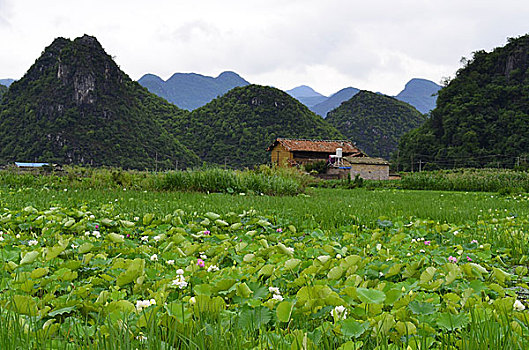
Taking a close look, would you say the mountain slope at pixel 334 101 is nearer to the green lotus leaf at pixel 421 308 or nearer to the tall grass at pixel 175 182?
the tall grass at pixel 175 182

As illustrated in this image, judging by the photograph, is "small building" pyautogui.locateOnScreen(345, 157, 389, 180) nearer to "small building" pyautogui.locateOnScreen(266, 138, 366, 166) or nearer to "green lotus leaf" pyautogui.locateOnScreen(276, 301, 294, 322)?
"small building" pyautogui.locateOnScreen(266, 138, 366, 166)

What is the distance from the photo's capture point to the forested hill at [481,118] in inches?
1922

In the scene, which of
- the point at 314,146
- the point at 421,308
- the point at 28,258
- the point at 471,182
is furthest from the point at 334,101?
the point at 421,308

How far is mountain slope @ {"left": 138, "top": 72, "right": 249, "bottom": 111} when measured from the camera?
157750 millimetres

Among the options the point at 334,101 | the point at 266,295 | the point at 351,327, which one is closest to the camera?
the point at 351,327

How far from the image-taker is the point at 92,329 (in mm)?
1365

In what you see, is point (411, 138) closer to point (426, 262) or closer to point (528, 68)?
point (528, 68)

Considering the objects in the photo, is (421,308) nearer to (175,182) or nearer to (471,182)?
(175,182)

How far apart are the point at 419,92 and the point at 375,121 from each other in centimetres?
11308

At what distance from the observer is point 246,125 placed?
79062 mm

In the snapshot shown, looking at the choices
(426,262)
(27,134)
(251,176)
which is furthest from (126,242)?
(27,134)

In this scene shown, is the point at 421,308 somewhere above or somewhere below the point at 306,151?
below

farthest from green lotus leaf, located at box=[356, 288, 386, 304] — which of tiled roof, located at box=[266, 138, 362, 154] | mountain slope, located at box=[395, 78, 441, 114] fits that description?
mountain slope, located at box=[395, 78, 441, 114]

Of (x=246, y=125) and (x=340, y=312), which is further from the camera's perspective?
(x=246, y=125)
